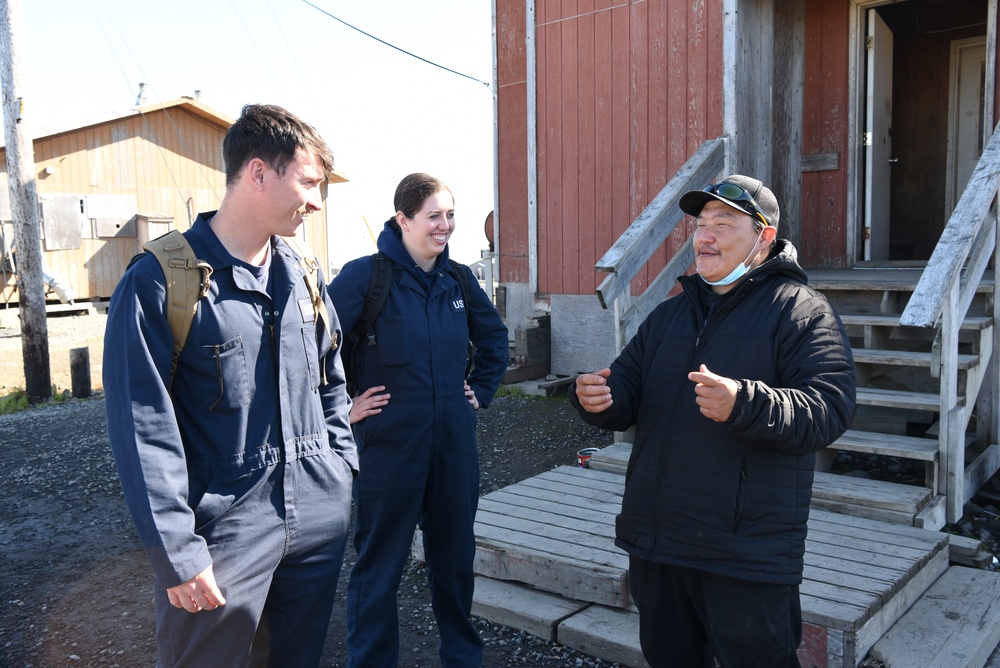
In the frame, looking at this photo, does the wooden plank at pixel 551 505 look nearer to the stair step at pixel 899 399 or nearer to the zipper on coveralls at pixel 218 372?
the stair step at pixel 899 399

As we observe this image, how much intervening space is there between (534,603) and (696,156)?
3815 millimetres

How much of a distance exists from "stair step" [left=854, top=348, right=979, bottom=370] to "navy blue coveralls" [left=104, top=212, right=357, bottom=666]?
3.59 metres

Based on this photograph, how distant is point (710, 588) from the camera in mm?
2281

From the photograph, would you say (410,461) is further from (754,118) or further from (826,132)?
(826,132)

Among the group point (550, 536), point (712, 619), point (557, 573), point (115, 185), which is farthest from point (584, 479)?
point (115, 185)

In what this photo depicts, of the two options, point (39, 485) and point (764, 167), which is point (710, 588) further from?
point (39, 485)

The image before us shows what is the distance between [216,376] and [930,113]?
347 inches

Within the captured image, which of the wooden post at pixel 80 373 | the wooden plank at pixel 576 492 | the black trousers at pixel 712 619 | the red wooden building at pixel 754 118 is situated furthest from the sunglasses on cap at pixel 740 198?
the wooden post at pixel 80 373

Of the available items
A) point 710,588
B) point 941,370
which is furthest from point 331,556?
point 941,370

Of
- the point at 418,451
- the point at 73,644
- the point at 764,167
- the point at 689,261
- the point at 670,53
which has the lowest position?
the point at 73,644

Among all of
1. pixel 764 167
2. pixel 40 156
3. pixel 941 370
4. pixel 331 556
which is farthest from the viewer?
pixel 40 156

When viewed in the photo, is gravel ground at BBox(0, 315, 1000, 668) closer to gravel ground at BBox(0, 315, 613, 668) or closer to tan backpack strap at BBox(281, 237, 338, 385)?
gravel ground at BBox(0, 315, 613, 668)

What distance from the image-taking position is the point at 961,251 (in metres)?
4.07

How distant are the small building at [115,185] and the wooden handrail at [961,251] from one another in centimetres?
1605
